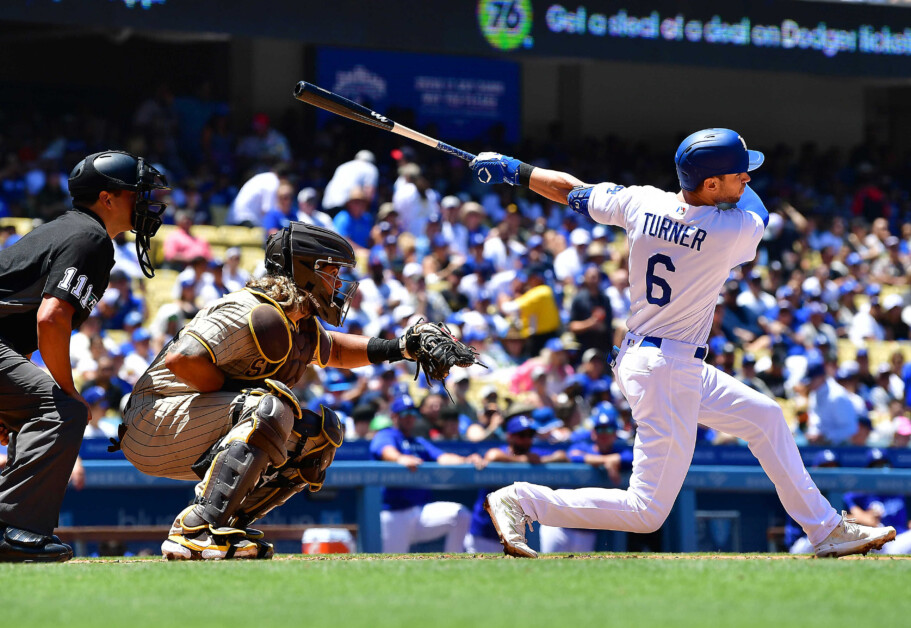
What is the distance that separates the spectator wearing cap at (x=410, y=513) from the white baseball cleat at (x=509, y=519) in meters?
3.22

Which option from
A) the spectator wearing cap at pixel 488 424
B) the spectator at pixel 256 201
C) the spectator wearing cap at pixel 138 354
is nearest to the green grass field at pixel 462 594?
the spectator wearing cap at pixel 488 424

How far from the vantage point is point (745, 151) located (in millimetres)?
5223

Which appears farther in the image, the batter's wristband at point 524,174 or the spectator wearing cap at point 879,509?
the spectator wearing cap at point 879,509

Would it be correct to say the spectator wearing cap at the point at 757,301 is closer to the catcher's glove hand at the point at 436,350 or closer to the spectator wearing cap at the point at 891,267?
the spectator wearing cap at the point at 891,267

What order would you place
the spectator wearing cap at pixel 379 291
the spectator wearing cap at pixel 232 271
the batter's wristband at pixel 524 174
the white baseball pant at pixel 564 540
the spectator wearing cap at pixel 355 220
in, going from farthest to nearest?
the spectator wearing cap at pixel 355 220
the spectator wearing cap at pixel 379 291
the spectator wearing cap at pixel 232 271
the white baseball pant at pixel 564 540
the batter's wristband at pixel 524 174

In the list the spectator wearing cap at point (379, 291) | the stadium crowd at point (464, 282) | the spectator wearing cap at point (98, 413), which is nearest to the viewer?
the spectator wearing cap at point (98, 413)

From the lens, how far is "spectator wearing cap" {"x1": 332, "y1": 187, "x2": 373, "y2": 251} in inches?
527

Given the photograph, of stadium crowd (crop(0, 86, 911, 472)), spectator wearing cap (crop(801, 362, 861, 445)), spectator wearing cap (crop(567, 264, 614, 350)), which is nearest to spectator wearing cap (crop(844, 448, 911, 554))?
stadium crowd (crop(0, 86, 911, 472))

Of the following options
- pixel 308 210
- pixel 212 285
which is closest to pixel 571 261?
pixel 308 210

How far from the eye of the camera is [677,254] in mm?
5098

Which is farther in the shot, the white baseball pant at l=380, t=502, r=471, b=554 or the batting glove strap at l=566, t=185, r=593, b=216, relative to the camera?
the white baseball pant at l=380, t=502, r=471, b=554

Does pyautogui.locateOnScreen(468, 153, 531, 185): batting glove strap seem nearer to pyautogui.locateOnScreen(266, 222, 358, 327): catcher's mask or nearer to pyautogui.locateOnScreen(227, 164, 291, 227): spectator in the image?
pyautogui.locateOnScreen(266, 222, 358, 327): catcher's mask

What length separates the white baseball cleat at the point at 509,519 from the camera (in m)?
5.27

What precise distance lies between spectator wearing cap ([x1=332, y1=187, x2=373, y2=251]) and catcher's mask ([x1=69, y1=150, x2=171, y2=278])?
25.6 ft
